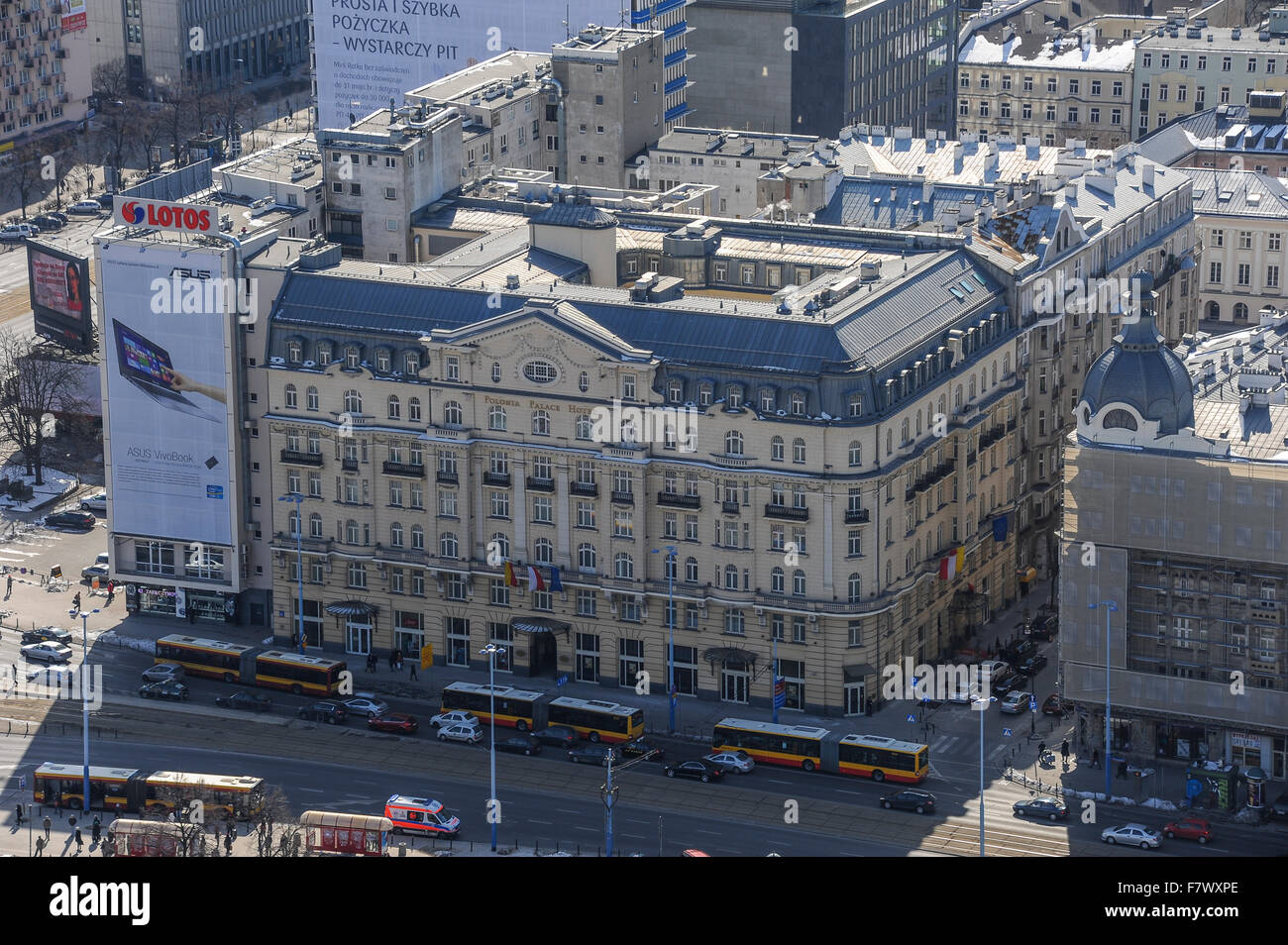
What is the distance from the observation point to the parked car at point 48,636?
181125mm

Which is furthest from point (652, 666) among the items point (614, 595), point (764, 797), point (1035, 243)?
point (1035, 243)

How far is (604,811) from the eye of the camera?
481 feet

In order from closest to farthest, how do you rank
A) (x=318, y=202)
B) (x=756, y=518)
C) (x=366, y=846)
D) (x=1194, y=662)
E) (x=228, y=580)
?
1. (x=366, y=846)
2. (x=1194, y=662)
3. (x=756, y=518)
4. (x=228, y=580)
5. (x=318, y=202)

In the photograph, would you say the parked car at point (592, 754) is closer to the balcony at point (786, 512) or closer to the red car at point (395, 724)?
the red car at point (395, 724)

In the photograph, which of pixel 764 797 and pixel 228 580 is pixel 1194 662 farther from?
pixel 228 580

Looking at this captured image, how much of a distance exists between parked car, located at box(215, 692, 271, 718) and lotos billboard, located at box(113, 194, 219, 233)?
37723mm

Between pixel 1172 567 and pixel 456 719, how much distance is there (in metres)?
53.2

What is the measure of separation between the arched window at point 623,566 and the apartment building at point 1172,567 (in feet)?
111

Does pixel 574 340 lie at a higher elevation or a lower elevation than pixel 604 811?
higher

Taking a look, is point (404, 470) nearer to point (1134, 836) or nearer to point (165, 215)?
point (165, 215)

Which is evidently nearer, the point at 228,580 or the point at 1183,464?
the point at 1183,464

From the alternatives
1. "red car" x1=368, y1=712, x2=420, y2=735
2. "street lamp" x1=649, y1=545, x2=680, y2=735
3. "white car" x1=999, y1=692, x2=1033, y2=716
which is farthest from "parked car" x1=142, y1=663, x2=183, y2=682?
"white car" x1=999, y1=692, x2=1033, y2=716

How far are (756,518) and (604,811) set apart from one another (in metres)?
26.7

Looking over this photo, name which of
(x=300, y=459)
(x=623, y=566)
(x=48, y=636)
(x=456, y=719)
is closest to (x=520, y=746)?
(x=456, y=719)
